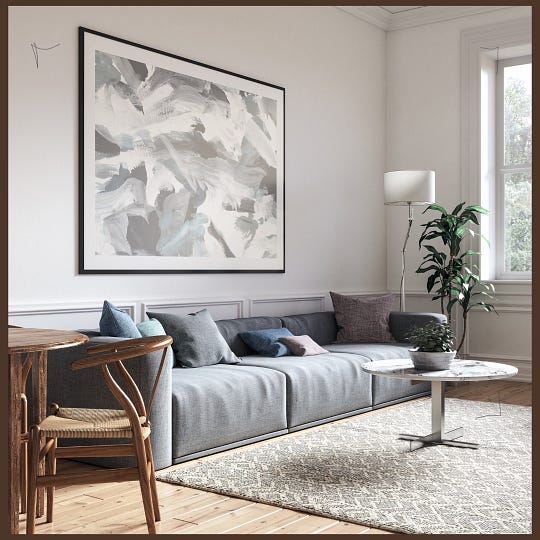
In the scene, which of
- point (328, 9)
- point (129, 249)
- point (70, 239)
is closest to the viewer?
point (70, 239)

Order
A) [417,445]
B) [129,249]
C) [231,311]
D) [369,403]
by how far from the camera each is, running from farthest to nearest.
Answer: [231,311] < [369,403] < [129,249] < [417,445]

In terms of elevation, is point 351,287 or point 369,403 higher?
point 351,287

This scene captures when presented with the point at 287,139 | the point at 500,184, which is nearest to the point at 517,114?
the point at 500,184

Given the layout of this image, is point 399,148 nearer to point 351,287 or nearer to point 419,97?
point 419,97

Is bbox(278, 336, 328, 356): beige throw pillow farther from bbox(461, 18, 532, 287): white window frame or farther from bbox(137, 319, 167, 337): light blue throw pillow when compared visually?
bbox(461, 18, 532, 287): white window frame

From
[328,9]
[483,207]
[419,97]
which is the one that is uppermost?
[328,9]

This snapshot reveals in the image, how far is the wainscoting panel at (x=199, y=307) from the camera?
495 centimetres

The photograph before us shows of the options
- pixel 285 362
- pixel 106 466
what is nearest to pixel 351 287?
pixel 285 362

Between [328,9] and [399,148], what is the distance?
1.50 metres

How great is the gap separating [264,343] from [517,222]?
300 centimetres

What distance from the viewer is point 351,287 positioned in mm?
6957

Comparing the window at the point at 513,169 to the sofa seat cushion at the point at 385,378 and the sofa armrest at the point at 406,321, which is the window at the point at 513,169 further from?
the sofa seat cushion at the point at 385,378

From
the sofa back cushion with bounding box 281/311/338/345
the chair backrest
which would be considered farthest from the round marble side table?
the chair backrest

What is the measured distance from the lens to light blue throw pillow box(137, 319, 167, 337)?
167 inches
